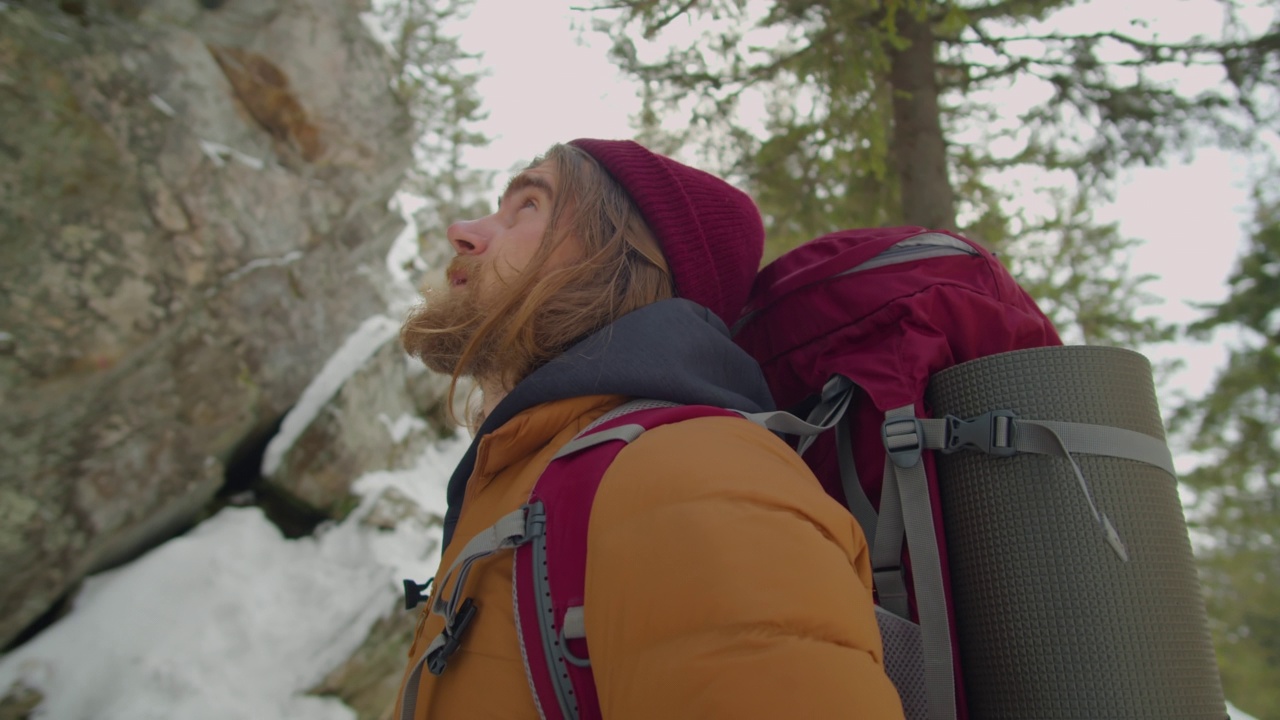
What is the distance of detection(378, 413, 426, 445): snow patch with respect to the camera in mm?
7727

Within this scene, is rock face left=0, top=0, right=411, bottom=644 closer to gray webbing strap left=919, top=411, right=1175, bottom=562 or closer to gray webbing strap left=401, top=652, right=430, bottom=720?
gray webbing strap left=401, top=652, right=430, bottom=720

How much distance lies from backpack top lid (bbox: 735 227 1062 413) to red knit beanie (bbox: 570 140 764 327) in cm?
20

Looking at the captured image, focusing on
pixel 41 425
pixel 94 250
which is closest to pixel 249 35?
pixel 94 250

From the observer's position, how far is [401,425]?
8.05 meters

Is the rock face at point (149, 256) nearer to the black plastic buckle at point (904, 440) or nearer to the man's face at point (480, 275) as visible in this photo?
the man's face at point (480, 275)

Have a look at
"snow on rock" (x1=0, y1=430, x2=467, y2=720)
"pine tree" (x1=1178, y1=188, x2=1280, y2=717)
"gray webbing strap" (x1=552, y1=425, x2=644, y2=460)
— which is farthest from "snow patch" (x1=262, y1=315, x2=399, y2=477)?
"pine tree" (x1=1178, y1=188, x2=1280, y2=717)

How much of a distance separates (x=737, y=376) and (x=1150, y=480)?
1016 mm

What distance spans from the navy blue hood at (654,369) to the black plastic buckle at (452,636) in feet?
1.72

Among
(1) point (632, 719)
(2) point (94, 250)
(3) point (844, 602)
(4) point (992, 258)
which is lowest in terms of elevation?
(2) point (94, 250)

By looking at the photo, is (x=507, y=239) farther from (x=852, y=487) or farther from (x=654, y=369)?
(x=852, y=487)

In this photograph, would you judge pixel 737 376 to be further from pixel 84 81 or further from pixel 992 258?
pixel 84 81

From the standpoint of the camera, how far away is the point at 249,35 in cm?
743

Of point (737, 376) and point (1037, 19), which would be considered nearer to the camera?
point (737, 376)

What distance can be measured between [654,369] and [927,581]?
2.68 feet
